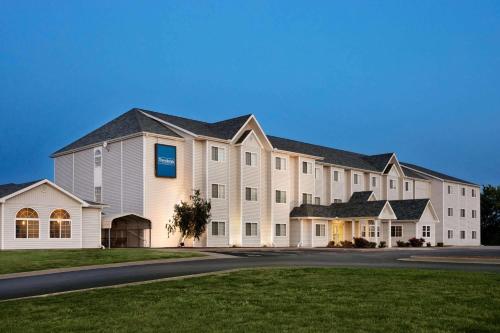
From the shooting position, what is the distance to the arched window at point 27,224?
35344 mm

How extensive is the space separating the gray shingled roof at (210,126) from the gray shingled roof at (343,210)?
35.6 feet

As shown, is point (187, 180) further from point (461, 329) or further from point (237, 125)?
point (461, 329)

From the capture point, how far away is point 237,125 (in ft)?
161

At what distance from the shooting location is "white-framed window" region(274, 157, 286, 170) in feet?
173

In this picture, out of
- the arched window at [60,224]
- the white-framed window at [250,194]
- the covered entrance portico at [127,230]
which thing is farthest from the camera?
the white-framed window at [250,194]

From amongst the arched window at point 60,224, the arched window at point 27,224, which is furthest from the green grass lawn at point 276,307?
the arched window at point 60,224

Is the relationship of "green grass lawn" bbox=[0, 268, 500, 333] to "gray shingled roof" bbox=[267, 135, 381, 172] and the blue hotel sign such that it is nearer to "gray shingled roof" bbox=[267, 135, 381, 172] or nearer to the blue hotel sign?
the blue hotel sign

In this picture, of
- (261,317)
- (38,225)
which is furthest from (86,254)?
(261,317)

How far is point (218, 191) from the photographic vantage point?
46.4 m

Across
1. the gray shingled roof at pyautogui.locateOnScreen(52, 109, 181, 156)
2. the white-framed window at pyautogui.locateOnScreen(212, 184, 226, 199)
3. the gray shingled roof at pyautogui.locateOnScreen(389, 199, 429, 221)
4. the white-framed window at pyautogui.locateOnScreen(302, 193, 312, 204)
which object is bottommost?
the gray shingled roof at pyautogui.locateOnScreen(389, 199, 429, 221)

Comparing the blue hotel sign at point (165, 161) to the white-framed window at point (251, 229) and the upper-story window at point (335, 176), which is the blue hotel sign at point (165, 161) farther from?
the upper-story window at point (335, 176)

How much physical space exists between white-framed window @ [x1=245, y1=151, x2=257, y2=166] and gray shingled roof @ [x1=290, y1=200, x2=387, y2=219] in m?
7.32

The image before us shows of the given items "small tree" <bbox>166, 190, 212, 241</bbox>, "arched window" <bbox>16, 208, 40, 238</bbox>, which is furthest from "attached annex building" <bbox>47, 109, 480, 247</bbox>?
"arched window" <bbox>16, 208, 40, 238</bbox>

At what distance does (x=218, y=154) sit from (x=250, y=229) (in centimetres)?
743
